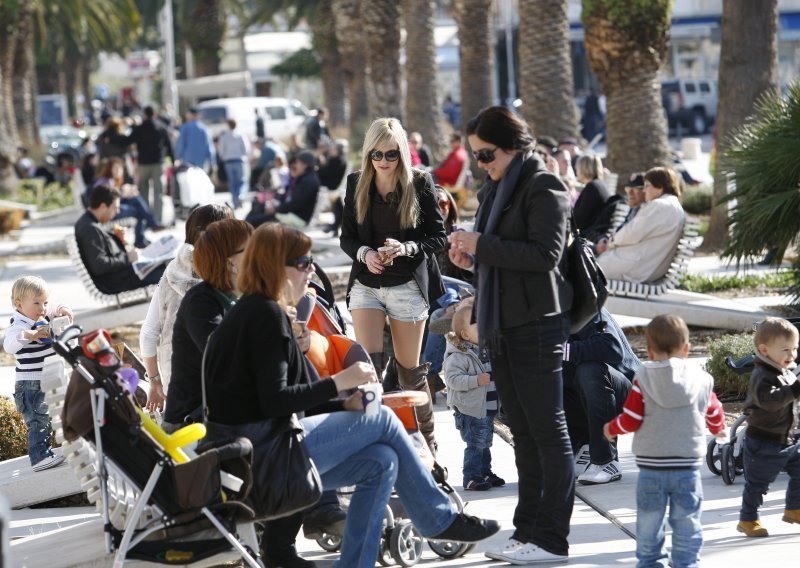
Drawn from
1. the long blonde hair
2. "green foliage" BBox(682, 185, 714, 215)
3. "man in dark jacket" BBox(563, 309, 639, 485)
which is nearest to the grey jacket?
"man in dark jacket" BBox(563, 309, 639, 485)

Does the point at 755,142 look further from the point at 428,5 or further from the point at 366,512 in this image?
the point at 428,5

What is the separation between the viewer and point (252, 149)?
1388 inches

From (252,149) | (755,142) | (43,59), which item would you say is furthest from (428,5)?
(43,59)

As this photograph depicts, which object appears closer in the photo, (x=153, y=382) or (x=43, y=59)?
(x=153, y=382)

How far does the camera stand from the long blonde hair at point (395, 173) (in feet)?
22.6

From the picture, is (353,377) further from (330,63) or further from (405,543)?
(330,63)

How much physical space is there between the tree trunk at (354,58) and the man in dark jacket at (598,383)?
26269 millimetres

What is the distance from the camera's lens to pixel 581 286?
5.46 metres

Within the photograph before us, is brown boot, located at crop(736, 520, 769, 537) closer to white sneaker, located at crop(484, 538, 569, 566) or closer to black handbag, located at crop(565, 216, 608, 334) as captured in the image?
white sneaker, located at crop(484, 538, 569, 566)

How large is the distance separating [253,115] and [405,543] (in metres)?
36.2

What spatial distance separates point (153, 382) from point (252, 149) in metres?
29.2

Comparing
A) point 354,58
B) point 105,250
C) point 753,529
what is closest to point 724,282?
point 105,250

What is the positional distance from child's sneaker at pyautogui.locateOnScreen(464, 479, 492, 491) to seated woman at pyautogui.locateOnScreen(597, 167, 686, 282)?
13.8 feet

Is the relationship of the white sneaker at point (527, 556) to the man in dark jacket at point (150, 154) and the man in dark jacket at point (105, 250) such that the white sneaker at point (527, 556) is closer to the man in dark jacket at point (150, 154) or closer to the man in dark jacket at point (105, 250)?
the man in dark jacket at point (105, 250)
